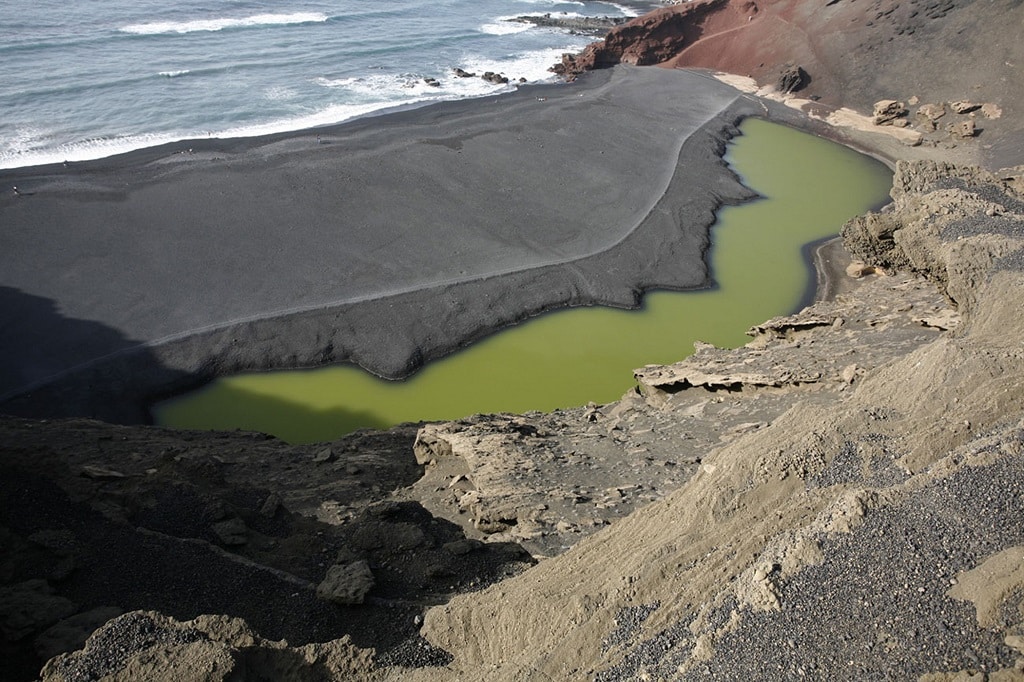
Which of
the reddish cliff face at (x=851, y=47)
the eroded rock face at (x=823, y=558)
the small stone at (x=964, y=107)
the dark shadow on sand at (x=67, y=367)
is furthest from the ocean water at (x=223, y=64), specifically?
the eroded rock face at (x=823, y=558)

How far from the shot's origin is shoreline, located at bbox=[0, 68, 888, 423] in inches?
666

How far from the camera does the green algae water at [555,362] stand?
1702cm

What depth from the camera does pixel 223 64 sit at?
121ft

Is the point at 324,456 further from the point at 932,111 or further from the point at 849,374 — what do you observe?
the point at 932,111

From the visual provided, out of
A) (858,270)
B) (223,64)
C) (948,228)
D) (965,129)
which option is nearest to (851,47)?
(965,129)

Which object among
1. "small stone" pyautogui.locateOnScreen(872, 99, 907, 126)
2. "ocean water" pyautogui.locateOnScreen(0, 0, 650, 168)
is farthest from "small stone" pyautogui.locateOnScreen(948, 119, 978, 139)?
"ocean water" pyautogui.locateOnScreen(0, 0, 650, 168)

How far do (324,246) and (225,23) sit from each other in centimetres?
2911

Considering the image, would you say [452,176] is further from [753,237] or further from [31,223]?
[31,223]

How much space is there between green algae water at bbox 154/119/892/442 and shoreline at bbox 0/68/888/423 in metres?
0.44

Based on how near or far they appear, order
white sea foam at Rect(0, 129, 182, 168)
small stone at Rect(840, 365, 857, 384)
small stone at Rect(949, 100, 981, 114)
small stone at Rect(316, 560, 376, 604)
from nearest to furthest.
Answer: small stone at Rect(316, 560, 376, 604)
small stone at Rect(840, 365, 857, 384)
white sea foam at Rect(0, 129, 182, 168)
small stone at Rect(949, 100, 981, 114)

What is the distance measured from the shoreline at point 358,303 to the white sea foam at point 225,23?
56.6 ft

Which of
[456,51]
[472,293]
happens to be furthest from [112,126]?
[456,51]

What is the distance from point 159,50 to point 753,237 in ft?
100

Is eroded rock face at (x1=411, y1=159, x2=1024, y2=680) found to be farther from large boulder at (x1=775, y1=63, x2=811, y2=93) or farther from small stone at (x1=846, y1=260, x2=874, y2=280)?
large boulder at (x1=775, y1=63, x2=811, y2=93)
